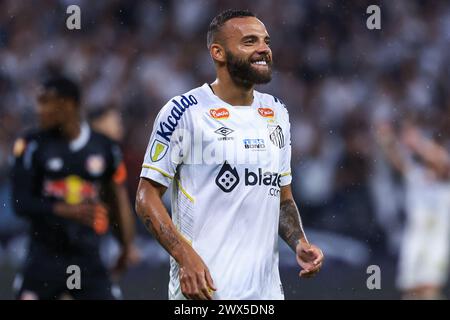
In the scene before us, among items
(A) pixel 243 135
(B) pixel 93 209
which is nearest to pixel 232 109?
(A) pixel 243 135

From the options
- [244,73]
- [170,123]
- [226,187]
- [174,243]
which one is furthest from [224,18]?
[174,243]

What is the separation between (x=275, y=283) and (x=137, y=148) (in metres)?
4.51

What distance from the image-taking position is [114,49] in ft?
30.4

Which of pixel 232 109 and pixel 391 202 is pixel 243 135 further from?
pixel 391 202

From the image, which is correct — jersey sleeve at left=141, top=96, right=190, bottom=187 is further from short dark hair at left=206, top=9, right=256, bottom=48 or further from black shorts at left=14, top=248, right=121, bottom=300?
black shorts at left=14, top=248, right=121, bottom=300

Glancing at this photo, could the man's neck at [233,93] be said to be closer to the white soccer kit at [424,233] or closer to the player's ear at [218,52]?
the player's ear at [218,52]

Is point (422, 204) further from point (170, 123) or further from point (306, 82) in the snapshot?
point (170, 123)

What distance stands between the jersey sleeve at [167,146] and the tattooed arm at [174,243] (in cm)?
5

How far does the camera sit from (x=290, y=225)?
4.52 m

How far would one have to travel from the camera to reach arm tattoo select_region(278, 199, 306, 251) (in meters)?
4.47

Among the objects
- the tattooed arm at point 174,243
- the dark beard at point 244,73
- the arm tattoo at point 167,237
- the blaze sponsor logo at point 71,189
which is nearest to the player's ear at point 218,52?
the dark beard at point 244,73

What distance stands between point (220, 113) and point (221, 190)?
1.19 feet

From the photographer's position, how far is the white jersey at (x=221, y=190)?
4.35 m

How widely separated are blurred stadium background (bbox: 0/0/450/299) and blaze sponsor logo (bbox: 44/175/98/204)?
62.8 inches
